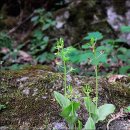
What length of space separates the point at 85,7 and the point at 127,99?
343cm

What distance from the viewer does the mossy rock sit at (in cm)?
232

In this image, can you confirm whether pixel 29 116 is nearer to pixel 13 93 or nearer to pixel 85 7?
pixel 13 93

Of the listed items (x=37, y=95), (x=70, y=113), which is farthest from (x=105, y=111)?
(x=37, y=95)

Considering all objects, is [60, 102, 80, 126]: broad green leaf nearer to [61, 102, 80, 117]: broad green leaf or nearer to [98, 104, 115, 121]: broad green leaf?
[61, 102, 80, 117]: broad green leaf

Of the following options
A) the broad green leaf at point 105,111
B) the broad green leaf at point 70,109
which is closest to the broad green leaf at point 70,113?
the broad green leaf at point 70,109

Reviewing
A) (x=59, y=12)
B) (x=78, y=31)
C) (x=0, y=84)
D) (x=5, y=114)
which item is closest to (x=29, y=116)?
(x=5, y=114)

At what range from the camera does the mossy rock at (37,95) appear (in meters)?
2.32

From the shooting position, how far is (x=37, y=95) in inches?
101

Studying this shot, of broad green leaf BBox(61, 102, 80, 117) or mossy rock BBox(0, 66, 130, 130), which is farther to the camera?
mossy rock BBox(0, 66, 130, 130)

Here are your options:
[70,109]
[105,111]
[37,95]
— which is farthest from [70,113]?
[37,95]

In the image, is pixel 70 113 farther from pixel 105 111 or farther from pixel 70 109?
pixel 105 111

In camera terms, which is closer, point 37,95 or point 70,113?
point 70,113

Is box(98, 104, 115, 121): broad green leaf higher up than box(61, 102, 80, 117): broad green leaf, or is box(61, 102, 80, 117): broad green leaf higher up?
box(61, 102, 80, 117): broad green leaf

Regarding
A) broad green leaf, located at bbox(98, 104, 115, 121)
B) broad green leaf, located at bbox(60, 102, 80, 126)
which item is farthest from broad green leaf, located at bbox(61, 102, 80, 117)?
broad green leaf, located at bbox(98, 104, 115, 121)
